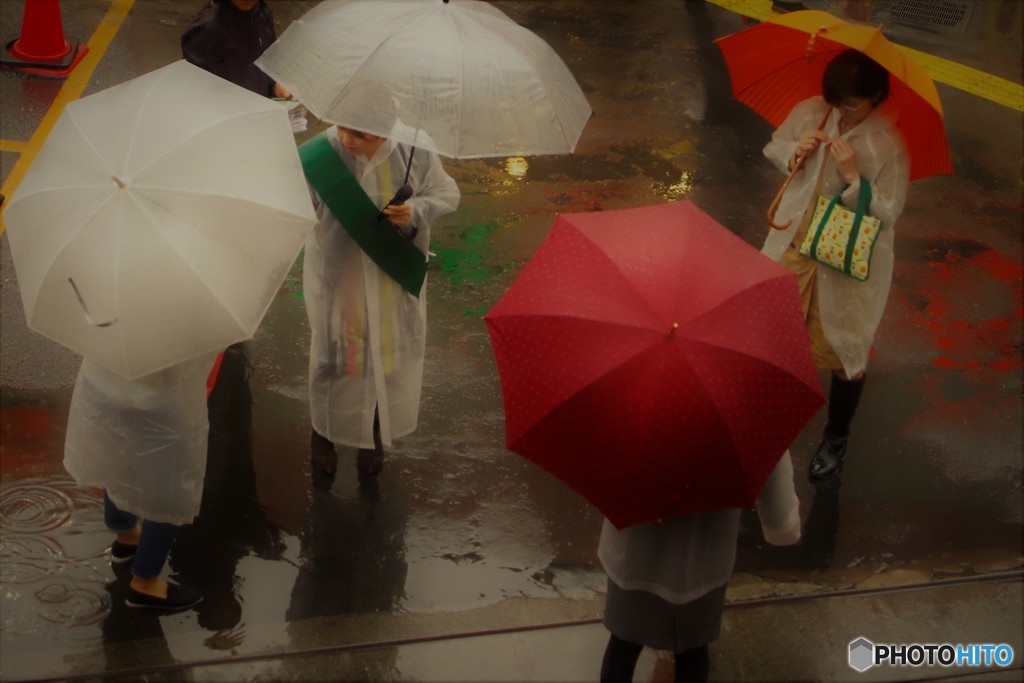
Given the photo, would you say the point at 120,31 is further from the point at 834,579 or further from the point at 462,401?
the point at 834,579

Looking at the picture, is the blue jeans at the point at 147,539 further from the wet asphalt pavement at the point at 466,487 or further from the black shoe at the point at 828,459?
the black shoe at the point at 828,459

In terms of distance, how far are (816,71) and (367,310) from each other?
2.15 meters

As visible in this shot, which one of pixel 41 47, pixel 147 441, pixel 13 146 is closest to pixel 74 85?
pixel 41 47

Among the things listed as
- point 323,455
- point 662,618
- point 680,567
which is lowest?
point 323,455

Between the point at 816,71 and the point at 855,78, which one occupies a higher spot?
the point at 855,78

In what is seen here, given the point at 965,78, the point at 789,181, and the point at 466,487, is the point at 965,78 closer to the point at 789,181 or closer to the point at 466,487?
the point at 789,181

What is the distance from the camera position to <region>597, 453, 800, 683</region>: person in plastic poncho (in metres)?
3.31

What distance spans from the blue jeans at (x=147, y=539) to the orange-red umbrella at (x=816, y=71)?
2992 millimetres

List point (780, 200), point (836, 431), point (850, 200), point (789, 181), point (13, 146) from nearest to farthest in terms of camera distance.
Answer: point (850, 200) < point (789, 181) < point (780, 200) < point (836, 431) < point (13, 146)

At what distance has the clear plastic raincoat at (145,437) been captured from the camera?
353 cm

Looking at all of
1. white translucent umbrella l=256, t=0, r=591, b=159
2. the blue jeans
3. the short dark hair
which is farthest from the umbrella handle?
the blue jeans

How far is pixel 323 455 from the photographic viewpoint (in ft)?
15.8

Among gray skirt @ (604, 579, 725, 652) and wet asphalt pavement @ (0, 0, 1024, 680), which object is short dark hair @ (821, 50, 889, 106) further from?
gray skirt @ (604, 579, 725, 652)

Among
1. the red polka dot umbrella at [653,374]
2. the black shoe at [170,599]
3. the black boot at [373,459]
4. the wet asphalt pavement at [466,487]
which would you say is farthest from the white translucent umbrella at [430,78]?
the black shoe at [170,599]
